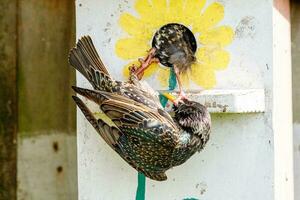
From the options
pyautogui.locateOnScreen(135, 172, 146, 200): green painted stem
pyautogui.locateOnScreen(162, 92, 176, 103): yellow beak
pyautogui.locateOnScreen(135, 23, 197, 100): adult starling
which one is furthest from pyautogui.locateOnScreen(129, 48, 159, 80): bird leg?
pyautogui.locateOnScreen(135, 172, 146, 200): green painted stem

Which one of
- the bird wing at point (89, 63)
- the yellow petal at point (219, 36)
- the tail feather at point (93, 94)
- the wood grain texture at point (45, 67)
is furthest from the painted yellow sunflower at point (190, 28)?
the wood grain texture at point (45, 67)

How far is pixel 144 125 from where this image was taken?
2.46 meters

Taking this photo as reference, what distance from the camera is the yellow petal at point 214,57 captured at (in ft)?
8.66

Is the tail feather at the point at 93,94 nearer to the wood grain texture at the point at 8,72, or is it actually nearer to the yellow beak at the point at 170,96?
the yellow beak at the point at 170,96

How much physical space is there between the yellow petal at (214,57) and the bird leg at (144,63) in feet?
0.36

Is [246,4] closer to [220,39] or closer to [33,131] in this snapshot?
[220,39]

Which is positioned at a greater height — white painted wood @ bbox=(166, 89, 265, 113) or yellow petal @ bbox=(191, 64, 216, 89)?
yellow petal @ bbox=(191, 64, 216, 89)

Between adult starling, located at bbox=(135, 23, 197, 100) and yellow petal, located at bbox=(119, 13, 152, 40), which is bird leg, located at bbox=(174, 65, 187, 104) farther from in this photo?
yellow petal, located at bbox=(119, 13, 152, 40)

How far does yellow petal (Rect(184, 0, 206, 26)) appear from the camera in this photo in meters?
2.65

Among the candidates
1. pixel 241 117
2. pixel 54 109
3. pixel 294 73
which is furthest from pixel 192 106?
pixel 54 109

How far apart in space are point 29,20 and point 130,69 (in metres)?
0.65

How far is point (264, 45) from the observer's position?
261cm

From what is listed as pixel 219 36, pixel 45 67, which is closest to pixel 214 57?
pixel 219 36

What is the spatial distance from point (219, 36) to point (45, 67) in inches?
29.4
